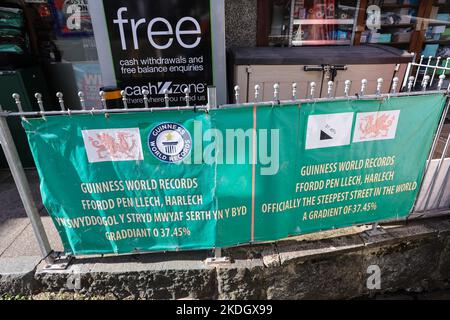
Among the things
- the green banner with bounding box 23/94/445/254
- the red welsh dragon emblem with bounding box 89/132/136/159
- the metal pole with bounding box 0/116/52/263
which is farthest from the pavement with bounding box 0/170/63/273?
the red welsh dragon emblem with bounding box 89/132/136/159

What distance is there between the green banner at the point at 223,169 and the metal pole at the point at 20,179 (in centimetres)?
20

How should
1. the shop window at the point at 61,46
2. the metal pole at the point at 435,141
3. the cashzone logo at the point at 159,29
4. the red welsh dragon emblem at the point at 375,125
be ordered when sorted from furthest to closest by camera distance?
Answer: 1. the shop window at the point at 61,46
2. the cashzone logo at the point at 159,29
3. the metal pole at the point at 435,141
4. the red welsh dragon emblem at the point at 375,125

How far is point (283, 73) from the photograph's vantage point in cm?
371

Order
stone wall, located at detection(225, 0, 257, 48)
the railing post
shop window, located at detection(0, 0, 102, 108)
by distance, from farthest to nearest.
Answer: stone wall, located at detection(225, 0, 257, 48) < shop window, located at detection(0, 0, 102, 108) < the railing post

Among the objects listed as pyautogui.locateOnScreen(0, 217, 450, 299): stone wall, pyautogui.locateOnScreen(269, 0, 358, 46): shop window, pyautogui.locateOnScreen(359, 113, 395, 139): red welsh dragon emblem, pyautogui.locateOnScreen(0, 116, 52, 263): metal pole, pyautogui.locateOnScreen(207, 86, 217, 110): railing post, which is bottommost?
pyautogui.locateOnScreen(0, 217, 450, 299): stone wall

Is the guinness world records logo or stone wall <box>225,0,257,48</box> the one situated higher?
stone wall <box>225,0,257,48</box>

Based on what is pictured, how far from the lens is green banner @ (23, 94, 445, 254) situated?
214 centimetres

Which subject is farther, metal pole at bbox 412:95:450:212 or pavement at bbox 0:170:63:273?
pavement at bbox 0:170:63:273

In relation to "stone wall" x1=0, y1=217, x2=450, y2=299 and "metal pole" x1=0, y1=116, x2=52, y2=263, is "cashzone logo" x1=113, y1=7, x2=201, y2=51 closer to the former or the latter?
"metal pole" x1=0, y1=116, x2=52, y2=263

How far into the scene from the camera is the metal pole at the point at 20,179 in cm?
216

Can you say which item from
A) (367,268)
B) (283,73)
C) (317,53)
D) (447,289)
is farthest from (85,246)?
(447,289)

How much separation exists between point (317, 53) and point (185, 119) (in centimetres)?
263

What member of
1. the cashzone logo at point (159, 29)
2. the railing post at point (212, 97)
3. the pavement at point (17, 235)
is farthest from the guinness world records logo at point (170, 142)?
the cashzone logo at point (159, 29)

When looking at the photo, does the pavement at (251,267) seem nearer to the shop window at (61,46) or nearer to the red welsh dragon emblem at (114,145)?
the red welsh dragon emblem at (114,145)
